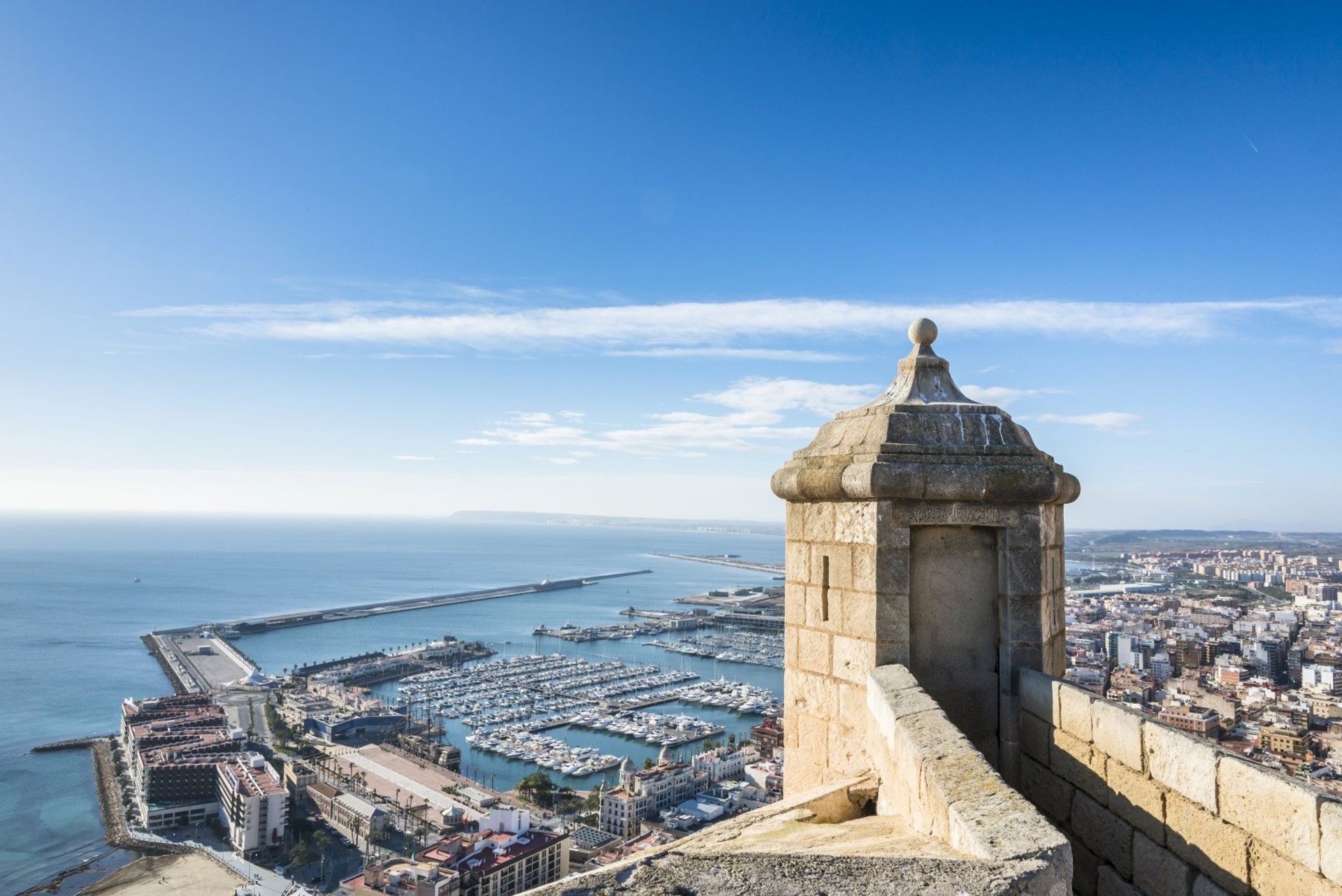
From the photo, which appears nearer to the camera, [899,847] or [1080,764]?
[899,847]

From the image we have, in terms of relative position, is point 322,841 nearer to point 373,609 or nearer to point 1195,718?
point 1195,718

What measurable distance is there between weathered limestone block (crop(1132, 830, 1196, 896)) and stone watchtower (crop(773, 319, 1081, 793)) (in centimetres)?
78

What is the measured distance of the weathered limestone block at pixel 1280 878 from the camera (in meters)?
1.90

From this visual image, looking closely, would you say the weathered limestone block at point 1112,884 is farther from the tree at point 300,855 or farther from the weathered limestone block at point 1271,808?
the tree at point 300,855

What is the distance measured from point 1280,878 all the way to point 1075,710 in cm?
92

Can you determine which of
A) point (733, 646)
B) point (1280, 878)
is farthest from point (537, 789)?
point (733, 646)

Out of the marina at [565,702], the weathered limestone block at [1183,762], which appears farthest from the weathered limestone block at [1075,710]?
the marina at [565,702]

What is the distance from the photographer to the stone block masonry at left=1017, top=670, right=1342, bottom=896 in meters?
1.96

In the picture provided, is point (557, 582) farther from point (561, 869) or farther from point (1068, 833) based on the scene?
point (1068, 833)

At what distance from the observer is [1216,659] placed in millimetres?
39094

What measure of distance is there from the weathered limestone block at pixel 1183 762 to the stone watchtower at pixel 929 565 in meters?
0.84

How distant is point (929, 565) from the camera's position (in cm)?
341

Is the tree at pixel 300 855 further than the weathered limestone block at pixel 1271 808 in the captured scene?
Yes

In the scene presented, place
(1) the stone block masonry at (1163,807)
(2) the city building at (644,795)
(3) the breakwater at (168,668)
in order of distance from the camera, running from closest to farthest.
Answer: (1) the stone block masonry at (1163,807) → (2) the city building at (644,795) → (3) the breakwater at (168,668)
